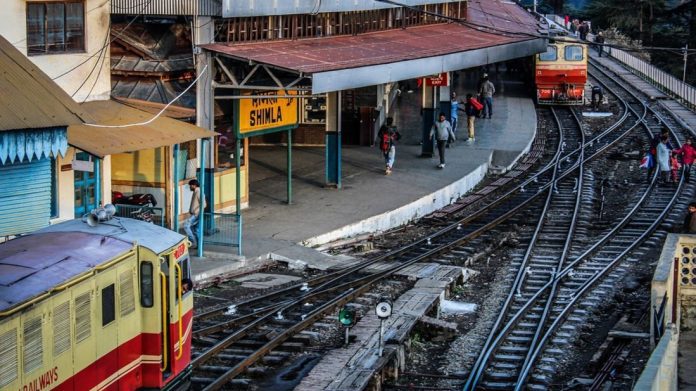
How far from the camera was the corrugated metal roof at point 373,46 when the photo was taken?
83.0ft

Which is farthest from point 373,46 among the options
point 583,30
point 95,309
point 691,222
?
point 583,30

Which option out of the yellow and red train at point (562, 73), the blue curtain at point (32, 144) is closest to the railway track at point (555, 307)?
the blue curtain at point (32, 144)

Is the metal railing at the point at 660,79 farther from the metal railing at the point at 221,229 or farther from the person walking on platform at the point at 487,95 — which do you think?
the metal railing at the point at 221,229

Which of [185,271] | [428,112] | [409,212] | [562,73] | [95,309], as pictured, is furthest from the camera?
[562,73]

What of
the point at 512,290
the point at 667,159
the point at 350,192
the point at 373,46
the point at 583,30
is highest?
the point at 583,30

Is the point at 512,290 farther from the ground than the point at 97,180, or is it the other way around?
the point at 97,180

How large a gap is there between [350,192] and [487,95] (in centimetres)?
1449

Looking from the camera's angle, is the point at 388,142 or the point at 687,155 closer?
the point at 388,142

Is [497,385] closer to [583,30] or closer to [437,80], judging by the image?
[437,80]

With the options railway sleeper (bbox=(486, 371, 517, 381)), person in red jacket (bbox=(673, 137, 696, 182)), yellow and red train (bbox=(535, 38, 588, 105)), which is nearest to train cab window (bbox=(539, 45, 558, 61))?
yellow and red train (bbox=(535, 38, 588, 105))

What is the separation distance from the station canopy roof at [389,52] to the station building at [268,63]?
0.14ft

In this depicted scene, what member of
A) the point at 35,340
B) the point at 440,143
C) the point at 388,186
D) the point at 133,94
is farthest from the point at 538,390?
the point at 440,143

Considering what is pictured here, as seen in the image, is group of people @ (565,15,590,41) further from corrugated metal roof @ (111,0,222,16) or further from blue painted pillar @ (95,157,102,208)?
blue painted pillar @ (95,157,102,208)

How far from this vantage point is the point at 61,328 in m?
12.4
